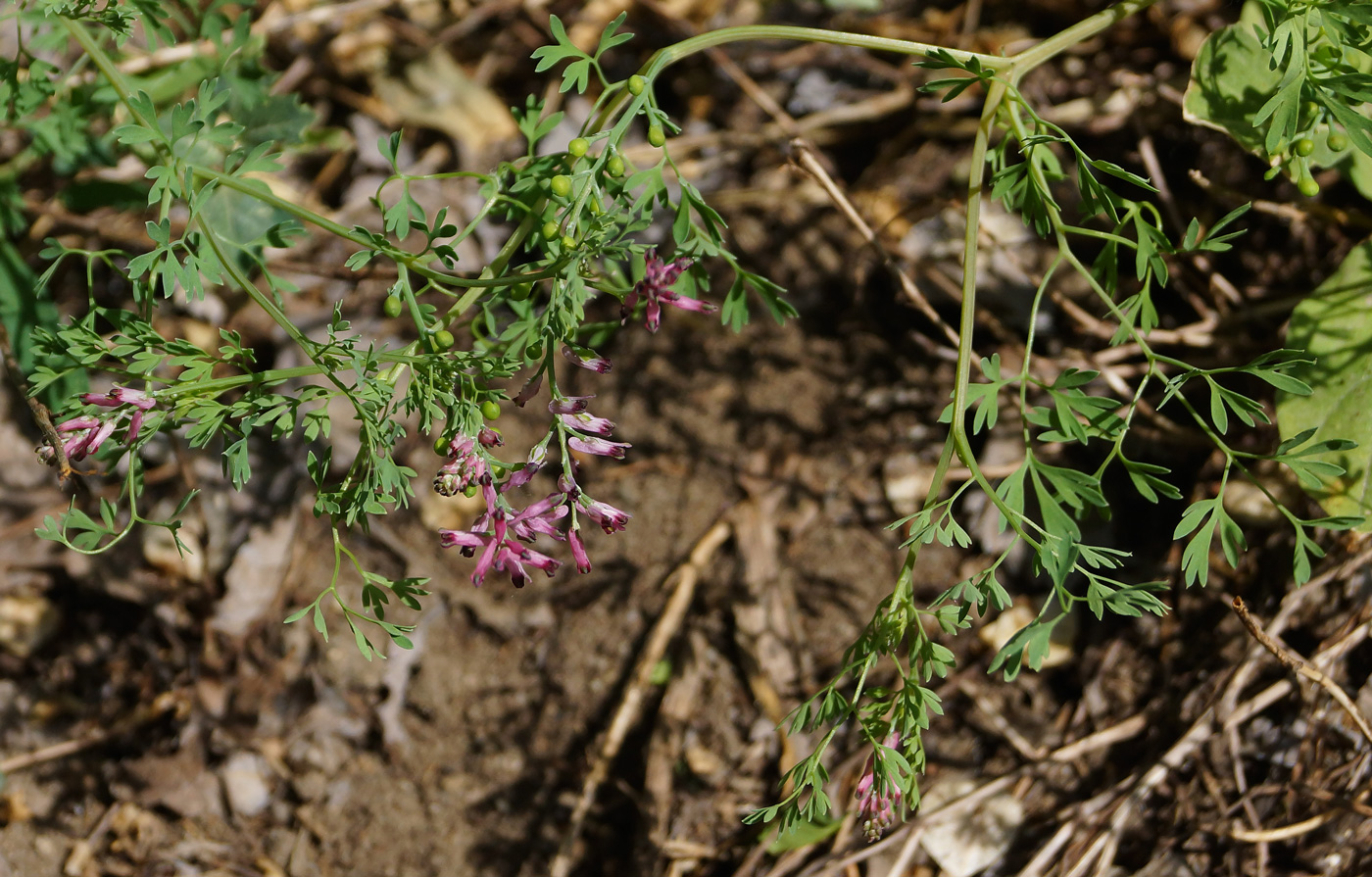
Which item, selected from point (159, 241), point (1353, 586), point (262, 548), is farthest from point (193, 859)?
point (1353, 586)

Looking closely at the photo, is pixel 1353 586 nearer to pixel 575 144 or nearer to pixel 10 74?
pixel 575 144

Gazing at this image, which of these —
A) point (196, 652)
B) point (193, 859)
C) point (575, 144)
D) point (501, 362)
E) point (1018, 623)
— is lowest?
point (193, 859)

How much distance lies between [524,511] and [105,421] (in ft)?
2.44

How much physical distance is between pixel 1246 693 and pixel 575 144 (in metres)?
2.00

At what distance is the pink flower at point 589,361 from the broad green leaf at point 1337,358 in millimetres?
1577

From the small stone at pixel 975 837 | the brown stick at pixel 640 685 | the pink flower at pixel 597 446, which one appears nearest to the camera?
the pink flower at pixel 597 446

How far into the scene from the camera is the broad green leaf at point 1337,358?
7.14 ft

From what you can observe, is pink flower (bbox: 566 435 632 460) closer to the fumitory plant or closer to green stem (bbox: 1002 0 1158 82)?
the fumitory plant

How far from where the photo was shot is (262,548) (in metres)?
2.94

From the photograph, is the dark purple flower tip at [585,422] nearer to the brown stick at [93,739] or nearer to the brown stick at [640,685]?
the brown stick at [640,685]

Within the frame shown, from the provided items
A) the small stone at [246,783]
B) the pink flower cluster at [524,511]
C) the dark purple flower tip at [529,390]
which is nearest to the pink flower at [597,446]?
the pink flower cluster at [524,511]

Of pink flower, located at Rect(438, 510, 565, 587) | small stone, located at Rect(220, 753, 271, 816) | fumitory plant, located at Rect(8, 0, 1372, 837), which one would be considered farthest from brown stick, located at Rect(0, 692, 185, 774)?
pink flower, located at Rect(438, 510, 565, 587)

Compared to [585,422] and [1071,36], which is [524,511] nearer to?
[585,422]

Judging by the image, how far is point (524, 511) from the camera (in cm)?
169
